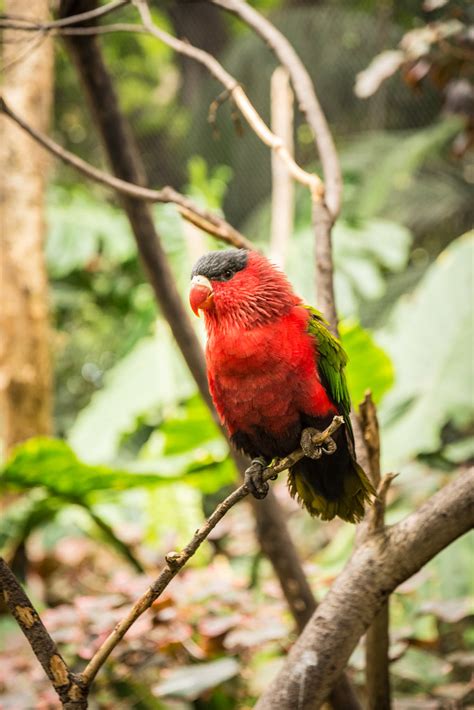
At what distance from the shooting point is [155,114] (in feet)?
15.1

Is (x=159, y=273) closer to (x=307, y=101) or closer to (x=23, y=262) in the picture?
(x=307, y=101)

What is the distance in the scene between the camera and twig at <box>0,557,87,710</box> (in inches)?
34.8

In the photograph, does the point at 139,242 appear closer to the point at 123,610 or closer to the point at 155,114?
the point at 123,610

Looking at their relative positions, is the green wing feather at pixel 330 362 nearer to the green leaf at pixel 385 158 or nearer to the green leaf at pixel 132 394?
the green leaf at pixel 132 394

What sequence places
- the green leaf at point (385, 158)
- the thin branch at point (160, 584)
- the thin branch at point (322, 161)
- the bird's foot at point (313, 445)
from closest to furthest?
the thin branch at point (160, 584)
the bird's foot at point (313, 445)
the thin branch at point (322, 161)
the green leaf at point (385, 158)

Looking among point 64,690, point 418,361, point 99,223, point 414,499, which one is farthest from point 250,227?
point 64,690

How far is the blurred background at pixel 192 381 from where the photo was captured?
1.79m

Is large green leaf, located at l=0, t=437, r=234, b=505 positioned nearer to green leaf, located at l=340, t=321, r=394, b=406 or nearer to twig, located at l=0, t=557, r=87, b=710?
green leaf, located at l=340, t=321, r=394, b=406

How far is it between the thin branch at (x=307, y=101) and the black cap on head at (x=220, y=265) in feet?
1.14

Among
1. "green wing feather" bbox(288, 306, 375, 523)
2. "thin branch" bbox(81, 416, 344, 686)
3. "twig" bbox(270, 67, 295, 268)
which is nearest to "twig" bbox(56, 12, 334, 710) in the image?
"green wing feather" bbox(288, 306, 375, 523)

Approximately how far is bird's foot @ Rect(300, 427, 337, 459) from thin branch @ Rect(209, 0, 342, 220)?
0.48 m

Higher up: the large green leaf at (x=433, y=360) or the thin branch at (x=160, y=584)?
the large green leaf at (x=433, y=360)

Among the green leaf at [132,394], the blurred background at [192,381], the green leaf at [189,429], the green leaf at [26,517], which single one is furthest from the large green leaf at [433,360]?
the green leaf at [26,517]

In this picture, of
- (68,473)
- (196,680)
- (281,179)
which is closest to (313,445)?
(196,680)
